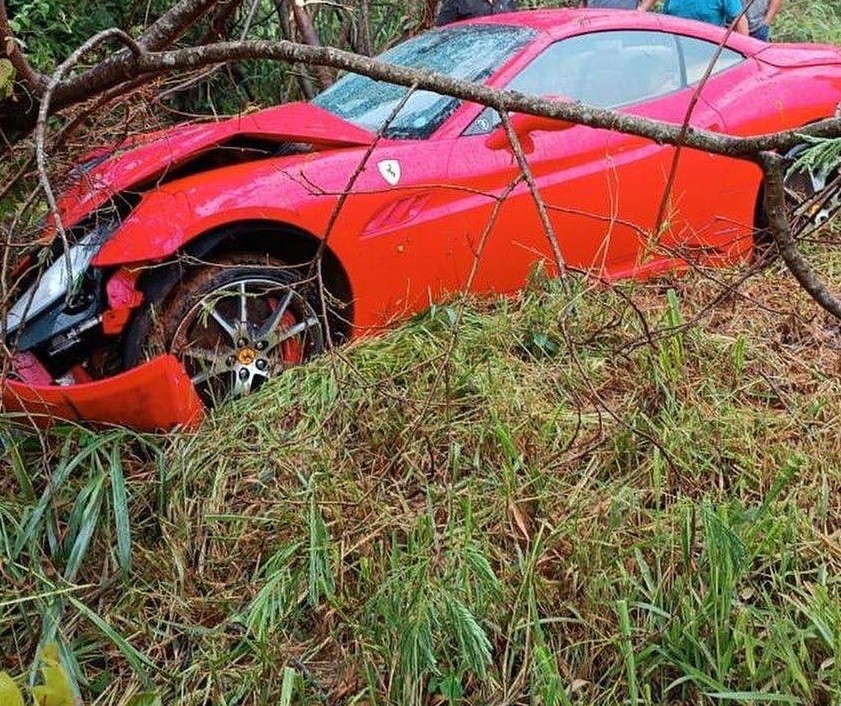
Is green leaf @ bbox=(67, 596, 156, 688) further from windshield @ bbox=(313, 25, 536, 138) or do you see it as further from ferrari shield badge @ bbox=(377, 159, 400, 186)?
windshield @ bbox=(313, 25, 536, 138)

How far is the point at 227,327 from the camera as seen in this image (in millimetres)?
3170

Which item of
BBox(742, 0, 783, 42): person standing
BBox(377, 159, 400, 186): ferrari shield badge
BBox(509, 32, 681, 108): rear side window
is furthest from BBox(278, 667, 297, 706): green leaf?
BBox(742, 0, 783, 42): person standing

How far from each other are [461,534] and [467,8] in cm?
433

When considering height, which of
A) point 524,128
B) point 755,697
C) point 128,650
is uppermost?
point 524,128

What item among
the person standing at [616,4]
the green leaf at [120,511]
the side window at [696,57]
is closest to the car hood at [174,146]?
the green leaf at [120,511]

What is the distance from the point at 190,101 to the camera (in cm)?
625

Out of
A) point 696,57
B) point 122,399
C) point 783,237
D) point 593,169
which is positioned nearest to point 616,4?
point 696,57

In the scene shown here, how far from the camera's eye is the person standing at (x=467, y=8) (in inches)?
227

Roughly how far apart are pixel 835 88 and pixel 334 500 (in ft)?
11.1

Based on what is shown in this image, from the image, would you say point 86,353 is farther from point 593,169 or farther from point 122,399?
point 593,169

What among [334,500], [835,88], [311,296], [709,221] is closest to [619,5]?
[835,88]

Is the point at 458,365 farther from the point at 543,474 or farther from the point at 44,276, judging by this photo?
the point at 44,276

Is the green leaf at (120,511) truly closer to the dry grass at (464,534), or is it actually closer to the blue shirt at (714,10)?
the dry grass at (464,534)

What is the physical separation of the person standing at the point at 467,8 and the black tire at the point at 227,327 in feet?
10.6
